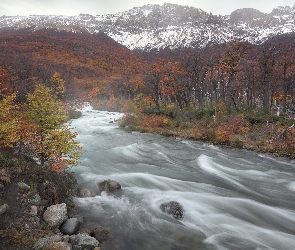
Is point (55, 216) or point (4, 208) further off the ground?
point (4, 208)

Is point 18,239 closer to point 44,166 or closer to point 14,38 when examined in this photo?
point 44,166

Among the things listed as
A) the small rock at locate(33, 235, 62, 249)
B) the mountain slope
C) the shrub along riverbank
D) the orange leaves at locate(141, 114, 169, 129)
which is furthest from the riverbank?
the mountain slope

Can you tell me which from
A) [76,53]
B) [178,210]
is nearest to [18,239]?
[178,210]

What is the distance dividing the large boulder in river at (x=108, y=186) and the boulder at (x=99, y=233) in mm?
4580

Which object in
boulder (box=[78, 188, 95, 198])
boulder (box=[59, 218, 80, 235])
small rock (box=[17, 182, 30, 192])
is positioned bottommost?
boulder (box=[78, 188, 95, 198])

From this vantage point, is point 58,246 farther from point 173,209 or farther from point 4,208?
point 173,209

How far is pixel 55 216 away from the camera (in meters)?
11.2

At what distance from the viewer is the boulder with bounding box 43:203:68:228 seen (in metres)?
10.9

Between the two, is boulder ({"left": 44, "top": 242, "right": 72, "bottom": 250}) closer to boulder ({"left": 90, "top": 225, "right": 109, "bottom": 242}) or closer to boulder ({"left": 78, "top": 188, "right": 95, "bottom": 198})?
boulder ({"left": 90, "top": 225, "right": 109, "bottom": 242})

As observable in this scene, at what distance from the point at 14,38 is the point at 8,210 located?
567 feet

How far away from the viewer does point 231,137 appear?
1088 inches

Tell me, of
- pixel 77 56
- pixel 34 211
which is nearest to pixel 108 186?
pixel 34 211

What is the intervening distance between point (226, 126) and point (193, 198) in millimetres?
16866

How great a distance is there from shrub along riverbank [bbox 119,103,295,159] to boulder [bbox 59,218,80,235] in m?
18.6
